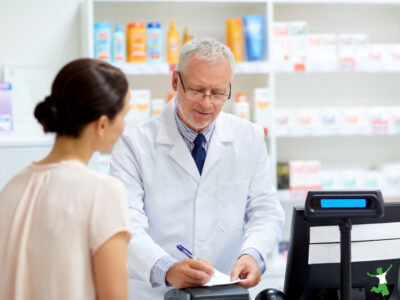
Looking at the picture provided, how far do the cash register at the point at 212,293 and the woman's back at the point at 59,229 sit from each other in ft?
1.04

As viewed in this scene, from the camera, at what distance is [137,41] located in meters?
3.57

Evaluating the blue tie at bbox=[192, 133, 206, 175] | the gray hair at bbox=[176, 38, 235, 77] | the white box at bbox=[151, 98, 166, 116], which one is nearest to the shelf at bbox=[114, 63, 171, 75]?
the white box at bbox=[151, 98, 166, 116]

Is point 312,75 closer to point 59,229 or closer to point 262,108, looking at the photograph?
point 262,108

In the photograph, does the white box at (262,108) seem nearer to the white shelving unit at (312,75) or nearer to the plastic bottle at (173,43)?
the white shelving unit at (312,75)

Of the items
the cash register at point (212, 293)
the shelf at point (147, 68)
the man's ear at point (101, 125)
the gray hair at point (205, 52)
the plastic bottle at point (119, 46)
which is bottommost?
the cash register at point (212, 293)

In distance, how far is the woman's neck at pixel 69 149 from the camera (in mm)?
1253

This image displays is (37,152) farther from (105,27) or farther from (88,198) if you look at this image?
(88,198)

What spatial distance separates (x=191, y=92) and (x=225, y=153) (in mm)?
328

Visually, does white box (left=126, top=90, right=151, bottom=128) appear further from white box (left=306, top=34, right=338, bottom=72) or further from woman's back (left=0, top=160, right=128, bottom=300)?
woman's back (left=0, top=160, right=128, bottom=300)

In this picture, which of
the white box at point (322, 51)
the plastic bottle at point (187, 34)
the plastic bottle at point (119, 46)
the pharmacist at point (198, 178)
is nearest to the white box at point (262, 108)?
the white box at point (322, 51)

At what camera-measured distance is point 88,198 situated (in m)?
1.18

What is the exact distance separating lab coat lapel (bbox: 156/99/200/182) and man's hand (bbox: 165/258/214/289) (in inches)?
19.2

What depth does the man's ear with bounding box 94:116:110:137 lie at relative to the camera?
124cm

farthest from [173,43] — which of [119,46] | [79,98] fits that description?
[79,98]
